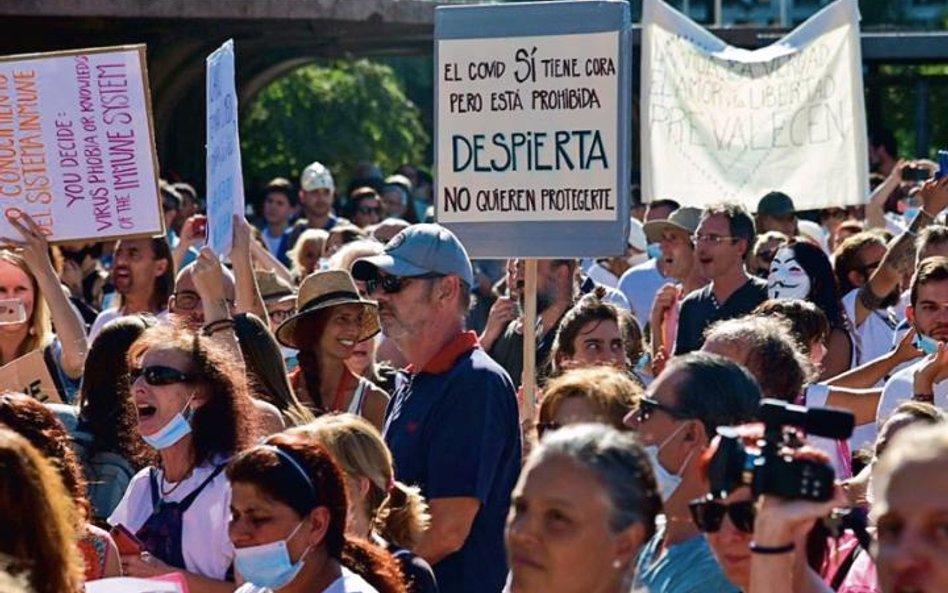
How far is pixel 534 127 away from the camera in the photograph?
827 cm

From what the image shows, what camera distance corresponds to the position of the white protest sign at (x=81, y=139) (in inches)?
377

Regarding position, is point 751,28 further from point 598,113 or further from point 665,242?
point 598,113

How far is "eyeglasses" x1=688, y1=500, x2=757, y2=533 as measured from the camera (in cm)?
384

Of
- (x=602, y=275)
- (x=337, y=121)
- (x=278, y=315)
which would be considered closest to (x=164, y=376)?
(x=278, y=315)

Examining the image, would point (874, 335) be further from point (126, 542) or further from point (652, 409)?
point (652, 409)

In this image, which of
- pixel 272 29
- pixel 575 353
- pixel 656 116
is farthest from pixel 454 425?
pixel 272 29

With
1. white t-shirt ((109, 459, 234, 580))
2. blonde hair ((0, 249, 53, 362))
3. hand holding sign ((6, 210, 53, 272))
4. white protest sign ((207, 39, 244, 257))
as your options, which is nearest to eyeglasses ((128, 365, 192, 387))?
white t-shirt ((109, 459, 234, 580))

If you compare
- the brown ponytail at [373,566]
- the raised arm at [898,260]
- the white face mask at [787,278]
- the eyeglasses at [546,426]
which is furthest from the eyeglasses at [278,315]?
the brown ponytail at [373,566]

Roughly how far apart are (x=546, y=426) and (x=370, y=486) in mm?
551

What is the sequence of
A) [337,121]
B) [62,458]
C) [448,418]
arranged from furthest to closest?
[337,121], [448,418], [62,458]

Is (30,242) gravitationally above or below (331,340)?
above

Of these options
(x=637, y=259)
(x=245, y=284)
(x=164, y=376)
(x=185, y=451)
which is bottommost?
(x=185, y=451)

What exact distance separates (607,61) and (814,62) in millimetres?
5179

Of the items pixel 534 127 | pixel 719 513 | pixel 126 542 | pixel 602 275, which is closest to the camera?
pixel 719 513
